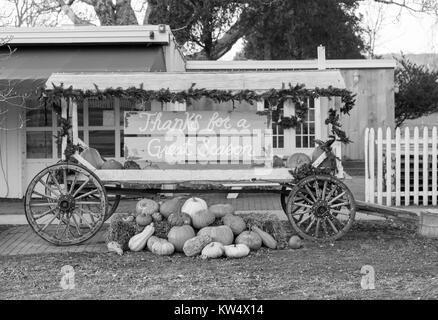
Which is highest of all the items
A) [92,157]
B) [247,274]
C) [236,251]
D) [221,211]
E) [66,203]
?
[92,157]

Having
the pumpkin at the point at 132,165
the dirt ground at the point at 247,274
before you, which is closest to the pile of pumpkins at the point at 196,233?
the dirt ground at the point at 247,274

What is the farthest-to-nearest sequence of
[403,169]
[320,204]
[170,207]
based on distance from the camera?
[403,169], [170,207], [320,204]

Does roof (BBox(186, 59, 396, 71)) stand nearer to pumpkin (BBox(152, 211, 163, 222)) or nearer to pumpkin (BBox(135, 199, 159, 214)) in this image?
pumpkin (BBox(135, 199, 159, 214))

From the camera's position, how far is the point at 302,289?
6.35 meters

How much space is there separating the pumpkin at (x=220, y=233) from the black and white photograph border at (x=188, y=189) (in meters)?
0.02

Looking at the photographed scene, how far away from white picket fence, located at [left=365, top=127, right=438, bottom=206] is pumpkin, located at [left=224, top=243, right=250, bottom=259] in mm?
4865

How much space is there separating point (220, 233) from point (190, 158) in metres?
1.24

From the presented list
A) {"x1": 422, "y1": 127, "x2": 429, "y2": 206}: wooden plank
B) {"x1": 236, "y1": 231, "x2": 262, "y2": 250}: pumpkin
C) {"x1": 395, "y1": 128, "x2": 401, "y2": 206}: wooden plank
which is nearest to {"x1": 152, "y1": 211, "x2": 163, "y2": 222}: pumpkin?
{"x1": 236, "y1": 231, "x2": 262, "y2": 250}: pumpkin

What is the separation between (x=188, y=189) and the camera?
8961mm

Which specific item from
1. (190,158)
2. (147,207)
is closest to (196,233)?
(147,207)

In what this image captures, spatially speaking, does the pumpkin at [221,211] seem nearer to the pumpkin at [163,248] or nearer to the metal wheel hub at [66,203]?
the pumpkin at [163,248]

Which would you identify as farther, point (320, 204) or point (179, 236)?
point (320, 204)

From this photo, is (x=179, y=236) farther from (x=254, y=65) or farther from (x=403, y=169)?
(x=254, y=65)

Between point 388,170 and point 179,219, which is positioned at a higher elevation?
point 388,170
